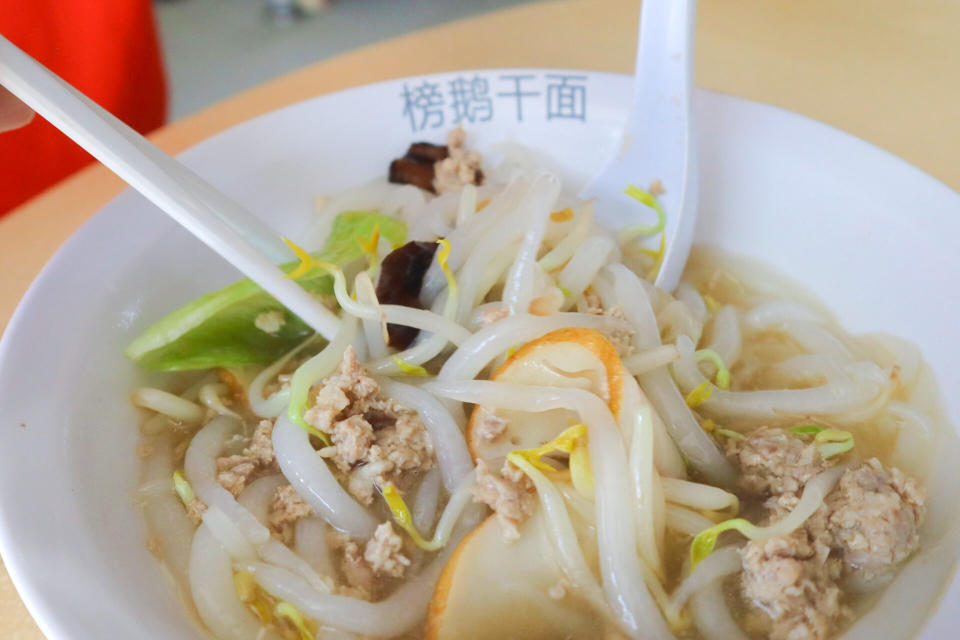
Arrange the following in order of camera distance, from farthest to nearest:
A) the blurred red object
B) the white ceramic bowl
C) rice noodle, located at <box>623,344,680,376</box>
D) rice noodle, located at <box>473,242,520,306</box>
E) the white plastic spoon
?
the blurred red object → the white plastic spoon → rice noodle, located at <box>473,242,520,306</box> → rice noodle, located at <box>623,344,680,376</box> → the white ceramic bowl

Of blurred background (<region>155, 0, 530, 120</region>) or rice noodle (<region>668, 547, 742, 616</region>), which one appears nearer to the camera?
rice noodle (<region>668, 547, 742, 616</region>)

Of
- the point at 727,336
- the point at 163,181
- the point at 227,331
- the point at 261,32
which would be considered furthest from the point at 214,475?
the point at 261,32

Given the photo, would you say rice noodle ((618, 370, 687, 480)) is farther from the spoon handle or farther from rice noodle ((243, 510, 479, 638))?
the spoon handle

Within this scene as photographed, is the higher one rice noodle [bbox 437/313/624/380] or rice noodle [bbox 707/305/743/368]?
rice noodle [bbox 437/313/624/380]

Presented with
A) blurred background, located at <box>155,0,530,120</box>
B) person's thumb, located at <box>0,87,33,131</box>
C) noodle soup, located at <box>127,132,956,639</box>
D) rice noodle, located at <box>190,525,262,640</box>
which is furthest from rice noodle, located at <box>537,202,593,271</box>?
blurred background, located at <box>155,0,530,120</box>

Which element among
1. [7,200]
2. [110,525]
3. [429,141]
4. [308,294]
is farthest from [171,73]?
[110,525]

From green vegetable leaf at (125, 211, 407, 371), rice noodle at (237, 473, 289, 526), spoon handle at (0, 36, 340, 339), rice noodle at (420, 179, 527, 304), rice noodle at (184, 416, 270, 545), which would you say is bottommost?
rice noodle at (237, 473, 289, 526)

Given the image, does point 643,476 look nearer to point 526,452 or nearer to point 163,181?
point 526,452
